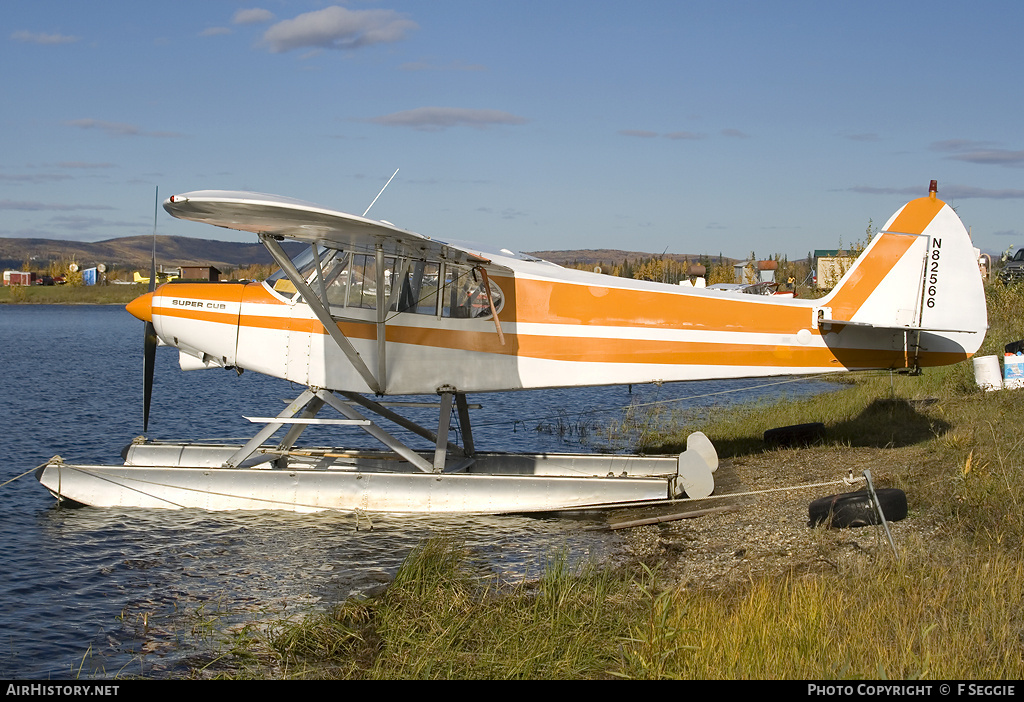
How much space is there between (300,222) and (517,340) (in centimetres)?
259

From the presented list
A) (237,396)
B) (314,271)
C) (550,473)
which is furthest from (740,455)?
(237,396)

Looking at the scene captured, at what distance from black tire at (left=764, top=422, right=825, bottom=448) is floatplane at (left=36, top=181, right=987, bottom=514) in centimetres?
231

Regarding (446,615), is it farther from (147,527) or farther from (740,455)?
(740,455)

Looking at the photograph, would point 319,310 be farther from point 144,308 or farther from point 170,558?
point 170,558

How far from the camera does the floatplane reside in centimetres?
888

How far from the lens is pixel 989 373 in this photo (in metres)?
12.0

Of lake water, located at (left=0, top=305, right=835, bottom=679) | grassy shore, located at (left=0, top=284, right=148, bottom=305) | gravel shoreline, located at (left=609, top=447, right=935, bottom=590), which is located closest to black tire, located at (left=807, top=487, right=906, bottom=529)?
gravel shoreline, located at (left=609, top=447, right=935, bottom=590)

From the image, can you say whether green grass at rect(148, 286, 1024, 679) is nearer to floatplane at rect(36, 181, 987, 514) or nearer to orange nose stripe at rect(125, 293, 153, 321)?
floatplane at rect(36, 181, 987, 514)

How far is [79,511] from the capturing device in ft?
30.8

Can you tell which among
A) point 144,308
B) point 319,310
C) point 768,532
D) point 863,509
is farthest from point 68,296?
point 863,509

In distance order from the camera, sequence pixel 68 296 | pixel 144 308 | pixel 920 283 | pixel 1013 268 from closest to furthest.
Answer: pixel 920 283
pixel 144 308
pixel 1013 268
pixel 68 296

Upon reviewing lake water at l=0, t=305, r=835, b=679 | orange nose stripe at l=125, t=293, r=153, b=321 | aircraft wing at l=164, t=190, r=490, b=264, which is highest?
aircraft wing at l=164, t=190, r=490, b=264

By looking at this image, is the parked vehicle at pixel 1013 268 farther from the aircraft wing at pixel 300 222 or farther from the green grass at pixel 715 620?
the aircraft wing at pixel 300 222

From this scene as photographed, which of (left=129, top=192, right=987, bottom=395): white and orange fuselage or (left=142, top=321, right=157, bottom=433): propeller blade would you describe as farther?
(left=142, top=321, right=157, bottom=433): propeller blade
